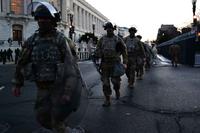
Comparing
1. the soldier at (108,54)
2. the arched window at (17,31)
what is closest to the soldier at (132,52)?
the soldier at (108,54)

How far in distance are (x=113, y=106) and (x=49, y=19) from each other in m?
4.48

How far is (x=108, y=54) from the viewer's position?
9094mm

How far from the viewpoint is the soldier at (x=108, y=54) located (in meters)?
9.08

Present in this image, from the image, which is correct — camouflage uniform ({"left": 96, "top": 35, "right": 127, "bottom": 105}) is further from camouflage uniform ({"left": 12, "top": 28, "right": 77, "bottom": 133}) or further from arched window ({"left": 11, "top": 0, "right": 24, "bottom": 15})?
arched window ({"left": 11, "top": 0, "right": 24, "bottom": 15})

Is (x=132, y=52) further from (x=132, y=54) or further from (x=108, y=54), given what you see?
(x=108, y=54)

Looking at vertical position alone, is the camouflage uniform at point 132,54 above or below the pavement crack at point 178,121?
above

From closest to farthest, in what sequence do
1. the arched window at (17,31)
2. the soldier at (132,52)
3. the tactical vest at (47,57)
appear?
the tactical vest at (47,57) → the soldier at (132,52) → the arched window at (17,31)

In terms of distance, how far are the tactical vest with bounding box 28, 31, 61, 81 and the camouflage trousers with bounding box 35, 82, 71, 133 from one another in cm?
11

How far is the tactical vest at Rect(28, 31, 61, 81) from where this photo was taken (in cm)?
491

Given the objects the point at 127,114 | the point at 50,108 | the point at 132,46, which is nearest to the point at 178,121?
the point at 127,114

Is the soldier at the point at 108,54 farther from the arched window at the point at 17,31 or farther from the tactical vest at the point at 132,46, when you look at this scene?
the arched window at the point at 17,31

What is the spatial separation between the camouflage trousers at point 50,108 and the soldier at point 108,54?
414 cm

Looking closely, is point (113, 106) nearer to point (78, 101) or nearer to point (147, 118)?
point (147, 118)

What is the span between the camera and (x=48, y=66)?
16.2ft
